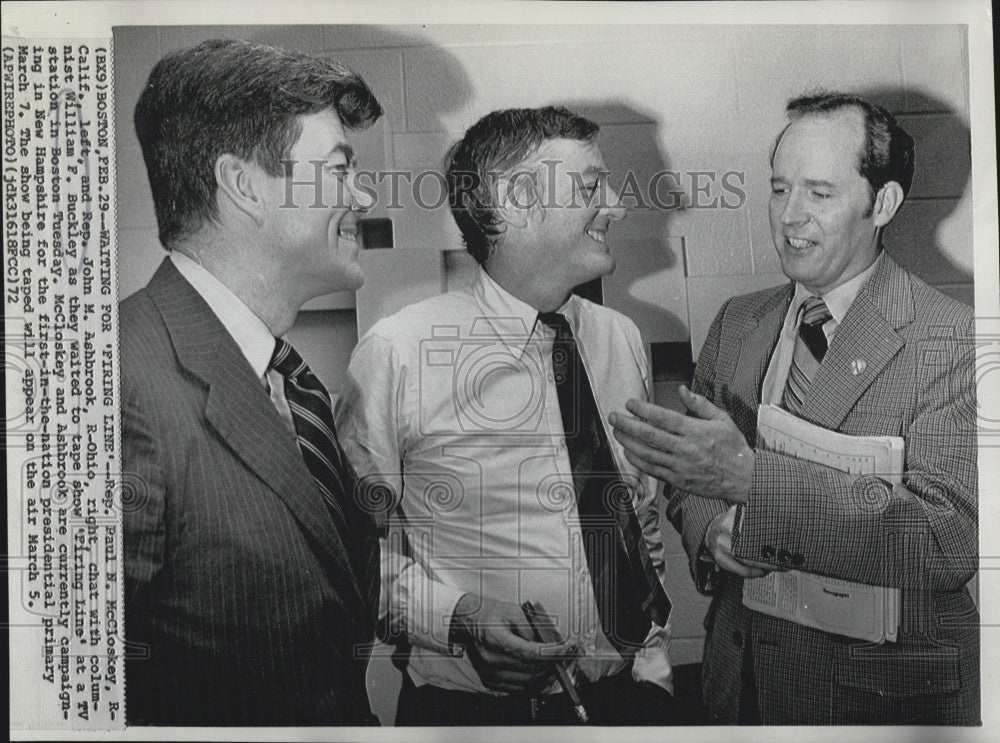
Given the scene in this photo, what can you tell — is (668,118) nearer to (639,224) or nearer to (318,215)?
(639,224)

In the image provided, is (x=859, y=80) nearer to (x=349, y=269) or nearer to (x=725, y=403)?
(x=725, y=403)

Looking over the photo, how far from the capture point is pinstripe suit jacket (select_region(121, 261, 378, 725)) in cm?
214

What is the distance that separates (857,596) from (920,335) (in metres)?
0.63

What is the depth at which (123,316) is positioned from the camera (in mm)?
2215

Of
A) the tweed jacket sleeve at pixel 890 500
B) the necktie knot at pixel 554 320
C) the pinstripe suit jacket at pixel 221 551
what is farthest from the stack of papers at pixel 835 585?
the pinstripe suit jacket at pixel 221 551

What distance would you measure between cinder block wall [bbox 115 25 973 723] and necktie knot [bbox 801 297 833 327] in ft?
0.32

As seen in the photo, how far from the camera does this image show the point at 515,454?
2.21 metres

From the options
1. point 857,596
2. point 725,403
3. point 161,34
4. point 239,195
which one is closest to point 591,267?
point 725,403

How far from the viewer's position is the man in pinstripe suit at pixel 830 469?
7.08ft

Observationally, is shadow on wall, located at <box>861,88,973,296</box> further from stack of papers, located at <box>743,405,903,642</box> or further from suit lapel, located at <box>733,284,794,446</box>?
stack of papers, located at <box>743,405,903,642</box>

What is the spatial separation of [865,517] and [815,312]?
0.49 meters

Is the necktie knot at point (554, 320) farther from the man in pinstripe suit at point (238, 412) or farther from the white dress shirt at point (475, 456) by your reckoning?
the man in pinstripe suit at point (238, 412)

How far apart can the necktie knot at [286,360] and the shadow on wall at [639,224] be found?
742mm

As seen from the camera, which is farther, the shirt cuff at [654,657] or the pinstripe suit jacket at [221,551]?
the shirt cuff at [654,657]
